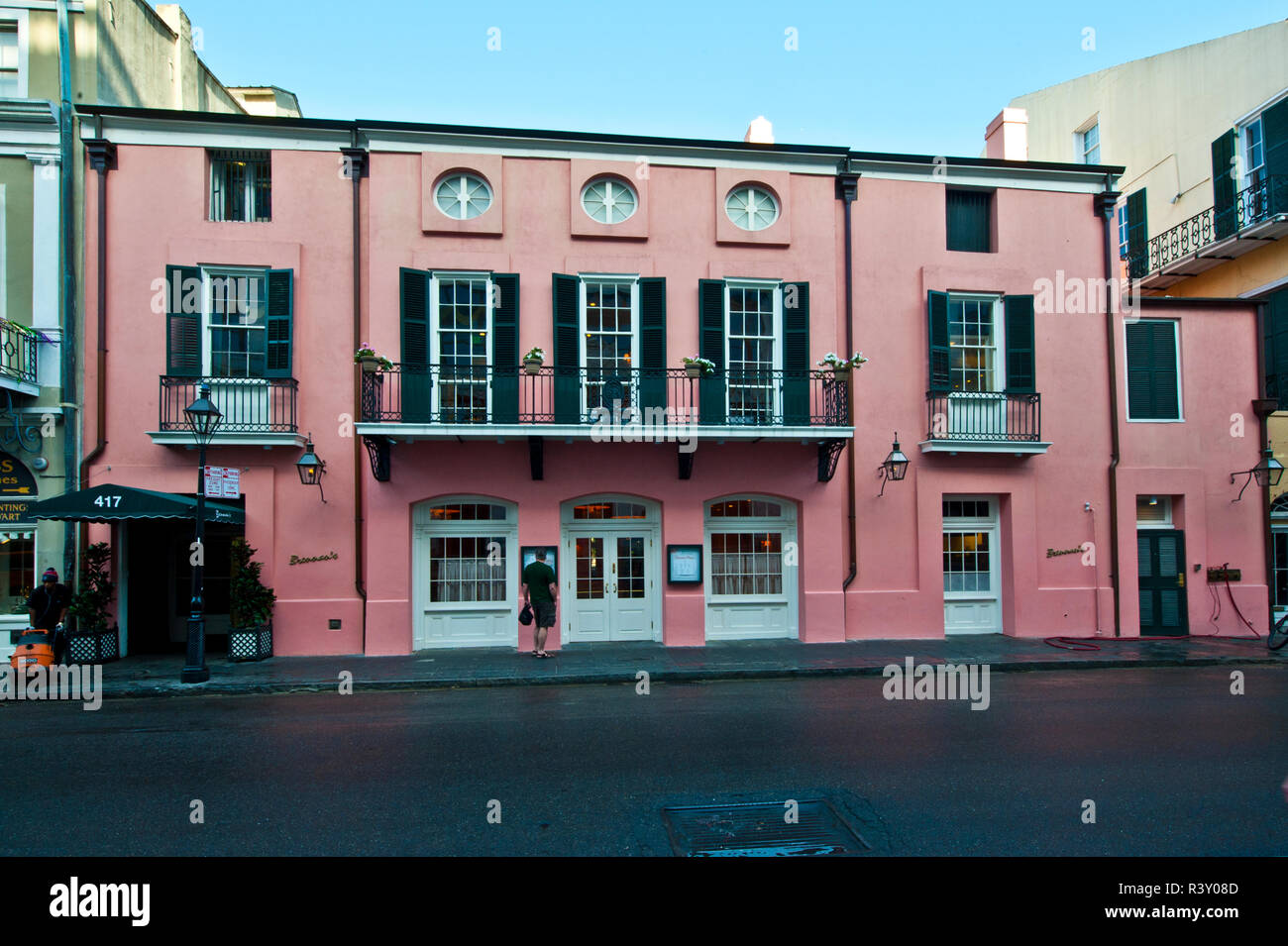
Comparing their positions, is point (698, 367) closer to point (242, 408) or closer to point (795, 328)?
point (795, 328)

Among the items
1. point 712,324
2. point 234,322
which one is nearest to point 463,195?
point 234,322

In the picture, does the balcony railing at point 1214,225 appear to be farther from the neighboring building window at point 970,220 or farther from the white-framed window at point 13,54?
the white-framed window at point 13,54

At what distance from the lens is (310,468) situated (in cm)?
1216

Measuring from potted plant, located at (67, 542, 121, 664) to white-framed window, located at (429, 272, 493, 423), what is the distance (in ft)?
18.7

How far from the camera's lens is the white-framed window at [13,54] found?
12.4m

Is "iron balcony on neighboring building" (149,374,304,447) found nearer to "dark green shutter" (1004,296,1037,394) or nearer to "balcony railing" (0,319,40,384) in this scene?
"balcony railing" (0,319,40,384)

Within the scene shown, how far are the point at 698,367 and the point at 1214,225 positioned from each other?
1210cm

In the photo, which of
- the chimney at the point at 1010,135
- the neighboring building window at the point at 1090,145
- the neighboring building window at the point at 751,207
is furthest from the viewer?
the neighboring building window at the point at 1090,145

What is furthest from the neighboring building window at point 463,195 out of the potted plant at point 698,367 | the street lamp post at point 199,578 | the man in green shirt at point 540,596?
the man in green shirt at point 540,596

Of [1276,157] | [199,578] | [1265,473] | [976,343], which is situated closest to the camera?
[199,578]

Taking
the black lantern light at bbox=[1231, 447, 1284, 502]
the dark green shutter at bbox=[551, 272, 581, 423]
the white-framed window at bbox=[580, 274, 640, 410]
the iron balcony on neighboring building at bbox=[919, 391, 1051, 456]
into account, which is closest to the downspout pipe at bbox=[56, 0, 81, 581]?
the dark green shutter at bbox=[551, 272, 581, 423]

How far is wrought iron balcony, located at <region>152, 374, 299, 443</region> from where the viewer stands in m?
12.1

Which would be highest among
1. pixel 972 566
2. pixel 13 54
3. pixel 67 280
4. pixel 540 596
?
pixel 13 54

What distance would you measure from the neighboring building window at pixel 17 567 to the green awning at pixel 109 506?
2.13 meters
